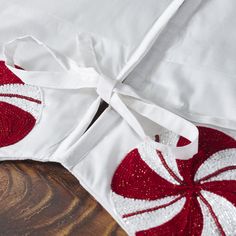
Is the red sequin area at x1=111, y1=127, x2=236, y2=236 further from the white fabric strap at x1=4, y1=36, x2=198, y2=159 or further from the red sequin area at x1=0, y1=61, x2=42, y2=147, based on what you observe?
the red sequin area at x1=0, y1=61, x2=42, y2=147

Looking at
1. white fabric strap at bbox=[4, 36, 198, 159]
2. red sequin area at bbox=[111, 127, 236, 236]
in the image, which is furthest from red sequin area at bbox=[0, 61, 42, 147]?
red sequin area at bbox=[111, 127, 236, 236]

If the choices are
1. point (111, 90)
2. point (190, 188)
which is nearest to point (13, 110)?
point (111, 90)

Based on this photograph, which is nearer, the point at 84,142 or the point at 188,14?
the point at 84,142

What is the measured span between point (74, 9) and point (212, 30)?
221 millimetres

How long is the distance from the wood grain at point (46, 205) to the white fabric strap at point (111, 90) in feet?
0.37

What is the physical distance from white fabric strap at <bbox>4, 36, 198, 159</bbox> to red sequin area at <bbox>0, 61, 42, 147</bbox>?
0.07 ft

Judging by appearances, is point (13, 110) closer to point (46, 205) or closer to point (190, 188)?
point (46, 205)

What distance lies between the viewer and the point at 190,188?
1.96 feet

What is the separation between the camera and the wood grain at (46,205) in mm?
596

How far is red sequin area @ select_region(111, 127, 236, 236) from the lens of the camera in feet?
1.87

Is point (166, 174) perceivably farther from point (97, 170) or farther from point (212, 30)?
point (212, 30)

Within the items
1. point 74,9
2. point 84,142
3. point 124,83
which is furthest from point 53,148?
point 74,9

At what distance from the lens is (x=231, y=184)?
59 cm

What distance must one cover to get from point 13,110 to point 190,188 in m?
0.27
